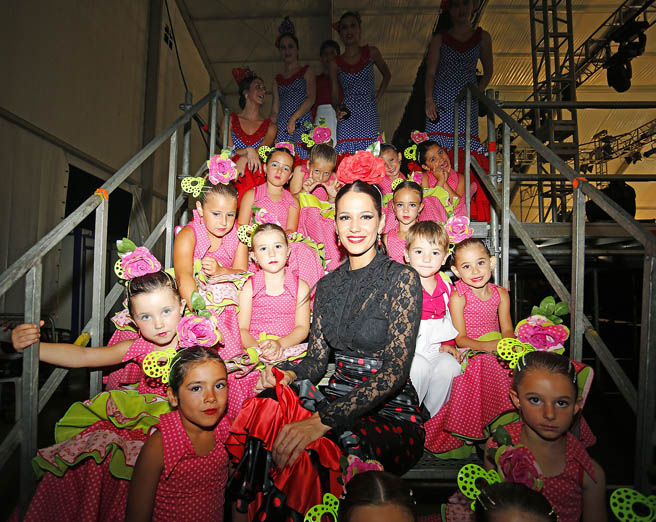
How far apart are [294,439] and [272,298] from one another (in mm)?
1409

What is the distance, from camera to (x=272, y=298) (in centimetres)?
283

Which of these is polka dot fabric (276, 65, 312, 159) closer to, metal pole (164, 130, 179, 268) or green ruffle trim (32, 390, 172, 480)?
metal pole (164, 130, 179, 268)

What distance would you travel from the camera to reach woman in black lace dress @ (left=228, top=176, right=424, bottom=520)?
1.57 metres

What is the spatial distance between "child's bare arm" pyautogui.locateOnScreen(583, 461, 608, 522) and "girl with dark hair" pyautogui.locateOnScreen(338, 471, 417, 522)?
2.89 feet

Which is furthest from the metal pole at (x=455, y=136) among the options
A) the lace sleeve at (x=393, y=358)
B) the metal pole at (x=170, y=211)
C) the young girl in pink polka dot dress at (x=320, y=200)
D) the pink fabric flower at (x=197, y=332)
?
the pink fabric flower at (x=197, y=332)

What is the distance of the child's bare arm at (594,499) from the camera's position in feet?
5.44

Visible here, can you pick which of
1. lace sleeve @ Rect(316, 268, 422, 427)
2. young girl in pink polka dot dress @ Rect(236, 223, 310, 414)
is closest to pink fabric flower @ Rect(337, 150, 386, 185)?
lace sleeve @ Rect(316, 268, 422, 427)

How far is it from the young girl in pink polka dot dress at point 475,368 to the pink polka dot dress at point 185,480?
1132mm

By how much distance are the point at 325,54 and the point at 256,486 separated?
5.29 m

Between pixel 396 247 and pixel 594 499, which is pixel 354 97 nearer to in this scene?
pixel 396 247

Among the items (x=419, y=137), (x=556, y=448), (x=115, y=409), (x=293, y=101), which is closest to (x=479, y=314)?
(x=556, y=448)

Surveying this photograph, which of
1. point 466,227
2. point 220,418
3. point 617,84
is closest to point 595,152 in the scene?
point 617,84

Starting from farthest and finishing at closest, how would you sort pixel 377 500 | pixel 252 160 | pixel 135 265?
pixel 252 160
pixel 135 265
pixel 377 500

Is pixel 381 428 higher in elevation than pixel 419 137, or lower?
lower
